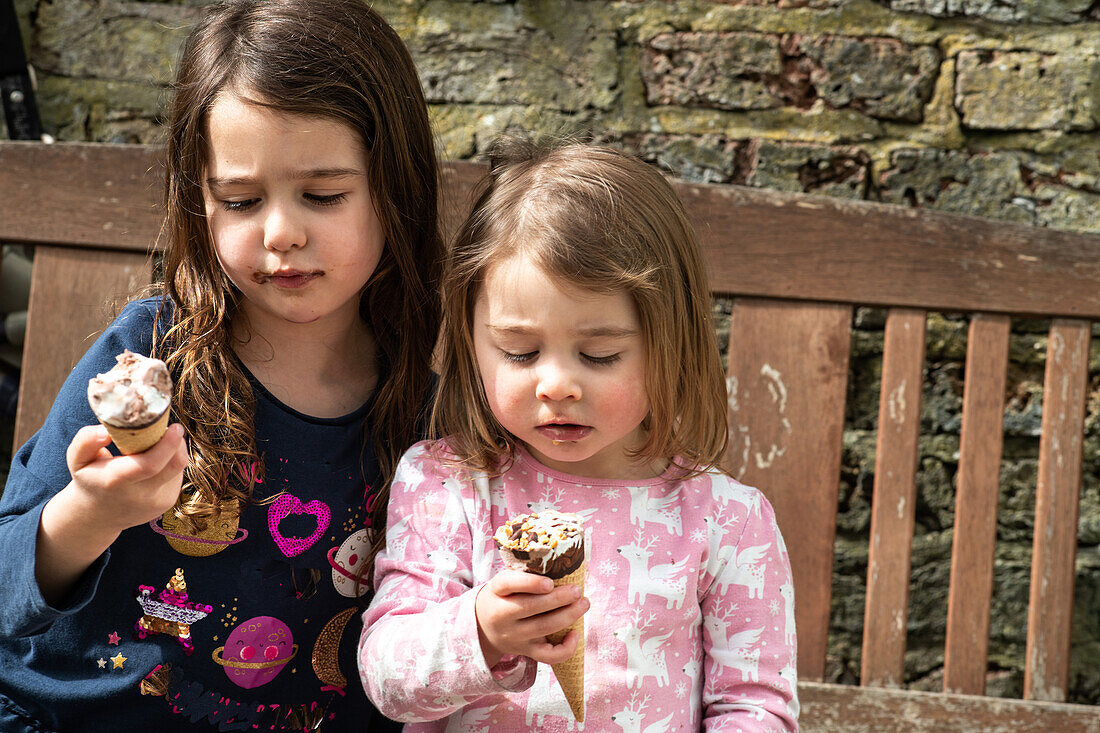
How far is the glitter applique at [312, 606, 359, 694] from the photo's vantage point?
1480mm

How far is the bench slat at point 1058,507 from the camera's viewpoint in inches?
69.7

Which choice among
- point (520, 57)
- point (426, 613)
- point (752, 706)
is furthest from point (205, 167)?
point (752, 706)

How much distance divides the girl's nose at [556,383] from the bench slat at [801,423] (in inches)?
25.8

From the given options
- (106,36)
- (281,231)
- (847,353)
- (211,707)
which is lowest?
(211,707)

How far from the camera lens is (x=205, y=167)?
4.56 feet

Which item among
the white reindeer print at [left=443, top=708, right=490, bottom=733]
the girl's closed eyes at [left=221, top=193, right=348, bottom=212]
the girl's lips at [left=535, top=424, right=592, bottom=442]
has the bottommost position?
the white reindeer print at [left=443, top=708, right=490, bottom=733]

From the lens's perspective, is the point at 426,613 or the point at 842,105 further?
the point at 842,105

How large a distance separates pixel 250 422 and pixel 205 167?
14.5 inches

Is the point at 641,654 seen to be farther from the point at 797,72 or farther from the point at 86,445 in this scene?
the point at 797,72

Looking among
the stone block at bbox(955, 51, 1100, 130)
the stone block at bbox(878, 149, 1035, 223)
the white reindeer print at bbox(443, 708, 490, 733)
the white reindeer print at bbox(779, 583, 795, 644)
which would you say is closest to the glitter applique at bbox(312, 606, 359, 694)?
the white reindeer print at bbox(443, 708, 490, 733)

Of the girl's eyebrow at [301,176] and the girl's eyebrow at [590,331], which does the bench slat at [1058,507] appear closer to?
the girl's eyebrow at [590,331]

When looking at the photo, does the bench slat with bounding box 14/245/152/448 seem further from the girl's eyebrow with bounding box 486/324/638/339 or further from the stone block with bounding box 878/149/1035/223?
the stone block with bounding box 878/149/1035/223

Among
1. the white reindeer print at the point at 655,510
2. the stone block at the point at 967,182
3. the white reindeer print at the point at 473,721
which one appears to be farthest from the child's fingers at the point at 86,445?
the stone block at the point at 967,182

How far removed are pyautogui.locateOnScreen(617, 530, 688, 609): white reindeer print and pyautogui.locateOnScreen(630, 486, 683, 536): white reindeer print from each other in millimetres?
34
